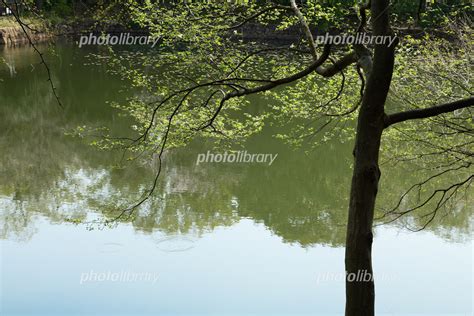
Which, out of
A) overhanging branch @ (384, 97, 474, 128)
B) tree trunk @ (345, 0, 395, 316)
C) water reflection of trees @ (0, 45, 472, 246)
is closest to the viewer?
overhanging branch @ (384, 97, 474, 128)

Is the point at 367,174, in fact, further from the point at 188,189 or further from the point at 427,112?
the point at 188,189

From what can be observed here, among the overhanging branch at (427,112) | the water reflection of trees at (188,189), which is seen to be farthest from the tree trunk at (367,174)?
the water reflection of trees at (188,189)

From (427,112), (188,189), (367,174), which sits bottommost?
(367,174)

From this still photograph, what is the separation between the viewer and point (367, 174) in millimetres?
3195

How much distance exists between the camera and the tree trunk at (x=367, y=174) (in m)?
3.18

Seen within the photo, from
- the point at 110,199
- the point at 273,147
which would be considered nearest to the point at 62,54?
the point at 273,147

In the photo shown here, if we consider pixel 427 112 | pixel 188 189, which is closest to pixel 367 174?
pixel 427 112

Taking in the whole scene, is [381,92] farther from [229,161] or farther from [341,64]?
[229,161]

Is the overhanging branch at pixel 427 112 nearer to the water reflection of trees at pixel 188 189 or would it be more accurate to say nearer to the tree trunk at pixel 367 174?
the tree trunk at pixel 367 174

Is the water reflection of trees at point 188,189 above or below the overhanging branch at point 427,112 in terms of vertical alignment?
above

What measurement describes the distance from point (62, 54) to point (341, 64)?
871 inches

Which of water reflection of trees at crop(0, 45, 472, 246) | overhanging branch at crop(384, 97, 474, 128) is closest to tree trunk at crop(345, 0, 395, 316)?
overhanging branch at crop(384, 97, 474, 128)

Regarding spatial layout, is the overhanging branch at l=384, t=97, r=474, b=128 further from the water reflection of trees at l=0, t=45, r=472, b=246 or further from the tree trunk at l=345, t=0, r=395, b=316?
the water reflection of trees at l=0, t=45, r=472, b=246

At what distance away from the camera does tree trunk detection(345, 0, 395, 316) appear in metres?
3.18
